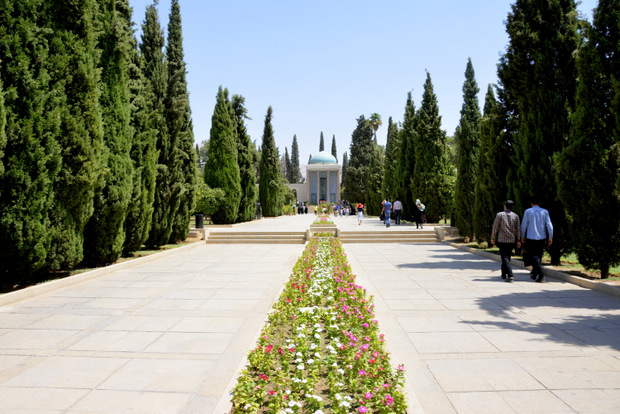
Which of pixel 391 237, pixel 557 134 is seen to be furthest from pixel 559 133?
pixel 391 237

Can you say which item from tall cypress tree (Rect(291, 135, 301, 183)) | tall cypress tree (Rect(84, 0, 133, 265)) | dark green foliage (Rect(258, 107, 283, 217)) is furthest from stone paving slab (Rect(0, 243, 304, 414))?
tall cypress tree (Rect(291, 135, 301, 183))

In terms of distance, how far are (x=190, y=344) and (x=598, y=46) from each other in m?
9.25

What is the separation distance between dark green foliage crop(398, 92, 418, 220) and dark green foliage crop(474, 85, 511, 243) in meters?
11.1

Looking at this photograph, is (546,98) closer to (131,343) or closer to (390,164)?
(131,343)

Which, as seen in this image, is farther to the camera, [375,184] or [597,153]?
[375,184]

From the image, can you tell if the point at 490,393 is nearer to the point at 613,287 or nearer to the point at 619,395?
the point at 619,395

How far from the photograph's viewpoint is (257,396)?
9.43ft

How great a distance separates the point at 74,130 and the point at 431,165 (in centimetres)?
1917

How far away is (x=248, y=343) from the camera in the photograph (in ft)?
14.4

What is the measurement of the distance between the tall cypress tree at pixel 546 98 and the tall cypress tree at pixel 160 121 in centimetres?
1056

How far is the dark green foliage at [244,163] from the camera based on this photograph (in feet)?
80.2

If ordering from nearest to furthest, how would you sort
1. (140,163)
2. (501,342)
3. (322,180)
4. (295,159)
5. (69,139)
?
1. (501,342)
2. (69,139)
3. (140,163)
4. (322,180)
5. (295,159)

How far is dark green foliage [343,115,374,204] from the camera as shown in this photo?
51.4 metres

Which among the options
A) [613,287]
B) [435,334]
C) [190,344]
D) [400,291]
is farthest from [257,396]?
[613,287]
